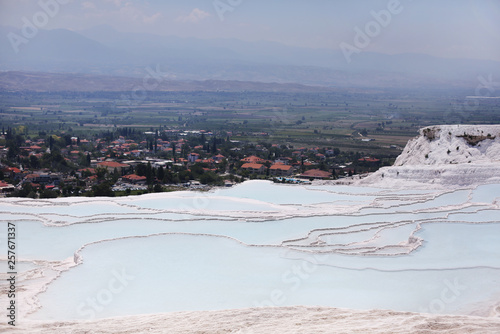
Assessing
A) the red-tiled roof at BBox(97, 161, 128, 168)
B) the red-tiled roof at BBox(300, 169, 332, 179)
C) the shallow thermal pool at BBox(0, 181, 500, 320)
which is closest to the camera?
the shallow thermal pool at BBox(0, 181, 500, 320)

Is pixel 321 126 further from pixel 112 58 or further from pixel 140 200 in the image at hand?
pixel 112 58

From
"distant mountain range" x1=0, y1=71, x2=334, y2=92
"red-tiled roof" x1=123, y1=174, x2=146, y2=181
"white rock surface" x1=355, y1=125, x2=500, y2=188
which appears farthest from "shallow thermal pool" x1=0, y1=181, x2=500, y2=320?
"distant mountain range" x1=0, y1=71, x2=334, y2=92

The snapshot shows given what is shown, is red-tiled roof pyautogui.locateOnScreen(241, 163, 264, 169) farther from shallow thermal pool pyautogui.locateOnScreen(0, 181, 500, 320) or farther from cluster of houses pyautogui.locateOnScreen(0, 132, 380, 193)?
shallow thermal pool pyautogui.locateOnScreen(0, 181, 500, 320)

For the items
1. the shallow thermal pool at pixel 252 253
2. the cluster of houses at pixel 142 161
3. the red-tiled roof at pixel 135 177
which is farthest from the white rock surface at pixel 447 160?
the red-tiled roof at pixel 135 177

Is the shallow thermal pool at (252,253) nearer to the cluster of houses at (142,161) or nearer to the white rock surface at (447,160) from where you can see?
A: the white rock surface at (447,160)

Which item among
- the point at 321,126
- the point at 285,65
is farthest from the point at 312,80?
the point at 321,126

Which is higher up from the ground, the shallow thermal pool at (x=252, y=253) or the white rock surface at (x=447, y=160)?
the white rock surface at (x=447, y=160)

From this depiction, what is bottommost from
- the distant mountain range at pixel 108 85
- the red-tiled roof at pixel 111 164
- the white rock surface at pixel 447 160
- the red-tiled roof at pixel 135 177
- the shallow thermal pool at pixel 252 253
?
the red-tiled roof at pixel 135 177

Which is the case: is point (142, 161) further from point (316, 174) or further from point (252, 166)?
point (316, 174)
